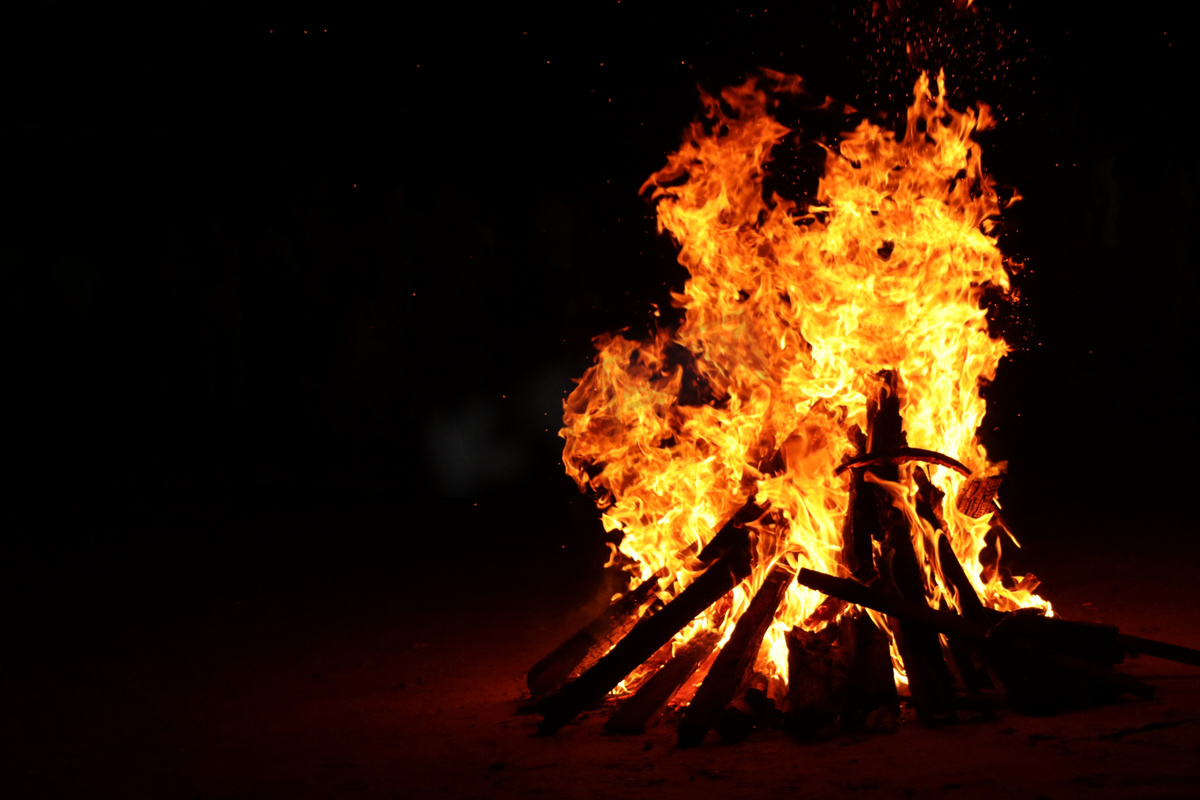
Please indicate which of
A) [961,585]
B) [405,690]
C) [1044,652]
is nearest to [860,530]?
[961,585]

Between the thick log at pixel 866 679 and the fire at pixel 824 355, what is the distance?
1.88ft

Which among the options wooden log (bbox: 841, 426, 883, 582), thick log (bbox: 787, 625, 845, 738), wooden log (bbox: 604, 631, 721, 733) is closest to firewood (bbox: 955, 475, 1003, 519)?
wooden log (bbox: 841, 426, 883, 582)

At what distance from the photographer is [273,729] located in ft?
18.2

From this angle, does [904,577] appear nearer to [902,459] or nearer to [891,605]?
[891,605]

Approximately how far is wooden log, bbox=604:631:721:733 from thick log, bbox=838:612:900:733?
788 millimetres

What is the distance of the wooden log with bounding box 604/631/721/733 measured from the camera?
16.7ft

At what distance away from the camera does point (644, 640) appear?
17.6 ft

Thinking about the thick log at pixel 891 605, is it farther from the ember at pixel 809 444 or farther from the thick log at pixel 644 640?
the thick log at pixel 644 640

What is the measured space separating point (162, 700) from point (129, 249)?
15717 millimetres

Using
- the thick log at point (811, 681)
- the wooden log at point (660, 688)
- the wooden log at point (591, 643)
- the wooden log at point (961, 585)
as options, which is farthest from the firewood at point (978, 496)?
the wooden log at point (591, 643)

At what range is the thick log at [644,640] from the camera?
16.9ft

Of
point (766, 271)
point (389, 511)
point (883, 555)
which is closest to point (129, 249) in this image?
point (389, 511)

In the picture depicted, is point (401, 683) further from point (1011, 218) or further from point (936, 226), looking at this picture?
point (1011, 218)

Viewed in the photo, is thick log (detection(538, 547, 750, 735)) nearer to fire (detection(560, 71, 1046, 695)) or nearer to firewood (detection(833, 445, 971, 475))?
fire (detection(560, 71, 1046, 695))
